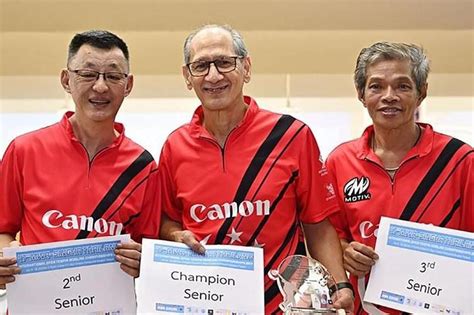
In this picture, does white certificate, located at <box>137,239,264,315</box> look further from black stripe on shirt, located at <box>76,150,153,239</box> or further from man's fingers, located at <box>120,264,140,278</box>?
black stripe on shirt, located at <box>76,150,153,239</box>

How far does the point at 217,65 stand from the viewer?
1.89 meters

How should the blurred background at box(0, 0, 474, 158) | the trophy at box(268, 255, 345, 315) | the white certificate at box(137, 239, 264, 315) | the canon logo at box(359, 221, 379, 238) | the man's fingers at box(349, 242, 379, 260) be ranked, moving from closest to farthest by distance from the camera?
the trophy at box(268, 255, 345, 315)
the white certificate at box(137, 239, 264, 315)
the man's fingers at box(349, 242, 379, 260)
the canon logo at box(359, 221, 379, 238)
the blurred background at box(0, 0, 474, 158)

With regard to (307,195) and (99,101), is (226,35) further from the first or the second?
(307,195)

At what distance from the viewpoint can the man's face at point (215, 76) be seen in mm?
1889

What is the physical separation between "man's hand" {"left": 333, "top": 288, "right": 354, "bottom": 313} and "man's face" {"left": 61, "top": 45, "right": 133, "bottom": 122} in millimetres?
876

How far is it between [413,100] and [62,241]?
1.15 metres

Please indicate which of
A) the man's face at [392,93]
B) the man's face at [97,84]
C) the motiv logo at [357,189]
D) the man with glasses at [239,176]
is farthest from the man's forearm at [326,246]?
the man's face at [97,84]

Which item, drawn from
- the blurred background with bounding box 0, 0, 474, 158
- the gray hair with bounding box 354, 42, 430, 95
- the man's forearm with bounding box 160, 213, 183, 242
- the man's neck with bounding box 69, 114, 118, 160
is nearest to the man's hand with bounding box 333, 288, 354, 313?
the man's forearm with bounding box 160, 213, 183, 242

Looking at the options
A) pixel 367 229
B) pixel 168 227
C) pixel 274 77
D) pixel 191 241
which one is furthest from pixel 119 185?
pixel 274 77

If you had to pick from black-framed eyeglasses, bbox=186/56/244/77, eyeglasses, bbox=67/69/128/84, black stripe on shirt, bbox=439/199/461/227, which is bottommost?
black stripe on shirt, bbox=439/199/461/227

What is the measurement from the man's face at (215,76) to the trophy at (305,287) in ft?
1.84

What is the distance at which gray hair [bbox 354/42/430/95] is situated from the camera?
1.94 metres

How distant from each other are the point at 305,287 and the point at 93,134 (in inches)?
33.1

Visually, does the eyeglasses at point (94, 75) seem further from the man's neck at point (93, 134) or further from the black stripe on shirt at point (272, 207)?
the black stripe on shirt at point (272, 207)
